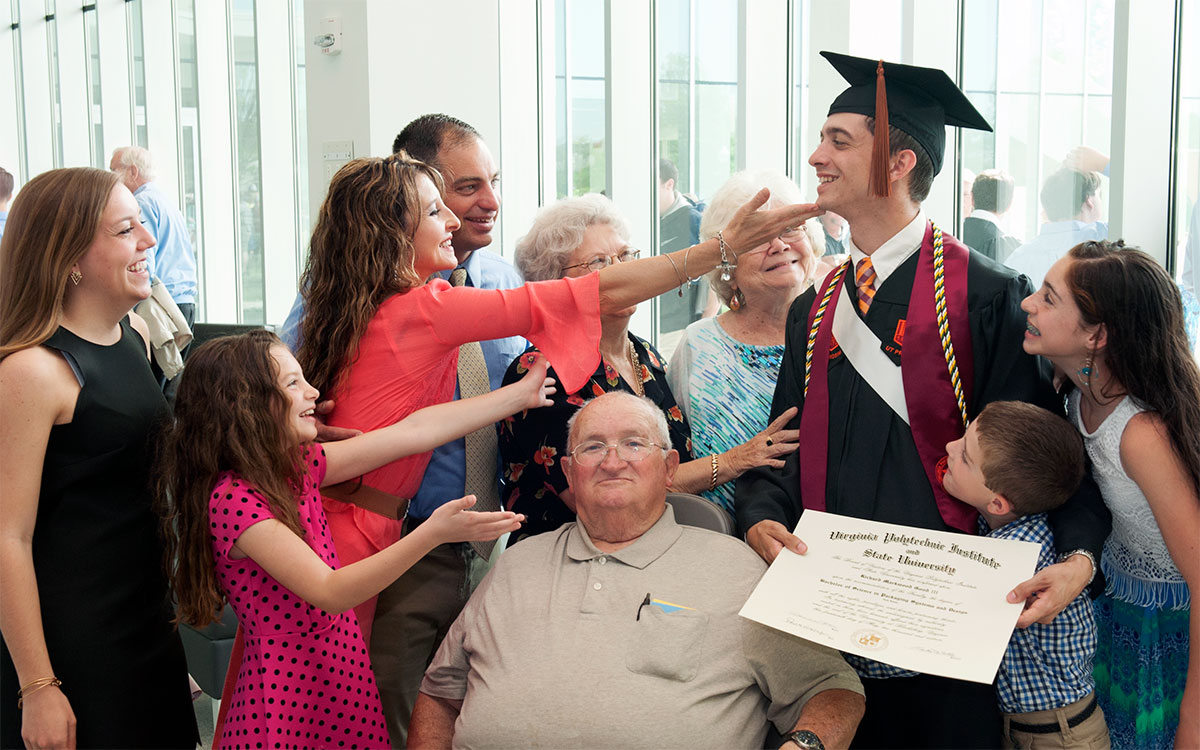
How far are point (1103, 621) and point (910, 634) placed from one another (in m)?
0.69

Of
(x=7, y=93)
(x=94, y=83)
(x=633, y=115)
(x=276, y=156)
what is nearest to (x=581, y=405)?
(x=633, y=115)

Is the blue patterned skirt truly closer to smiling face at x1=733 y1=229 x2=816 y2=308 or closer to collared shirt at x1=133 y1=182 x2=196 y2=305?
smiling face at x1=733 y1=229 x2=816 y2=308

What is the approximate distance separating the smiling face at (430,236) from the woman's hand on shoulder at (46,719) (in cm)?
116

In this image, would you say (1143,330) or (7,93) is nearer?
(1143,330)

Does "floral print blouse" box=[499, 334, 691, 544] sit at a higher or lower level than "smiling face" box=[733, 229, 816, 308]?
lower

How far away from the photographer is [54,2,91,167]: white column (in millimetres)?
11164

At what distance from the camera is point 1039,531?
205 centimetres

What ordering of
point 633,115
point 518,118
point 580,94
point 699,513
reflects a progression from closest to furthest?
point 699,513
point 633,115
point 580,94
point 518,118

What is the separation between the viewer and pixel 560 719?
207cm

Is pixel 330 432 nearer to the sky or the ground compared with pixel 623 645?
nearer to the sky

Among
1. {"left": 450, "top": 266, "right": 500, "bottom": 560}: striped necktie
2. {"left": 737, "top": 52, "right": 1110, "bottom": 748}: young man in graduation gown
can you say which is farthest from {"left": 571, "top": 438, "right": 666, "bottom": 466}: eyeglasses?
{"left": 450, "top": 266, "right": 500, "bottom": 560}: striped necktie

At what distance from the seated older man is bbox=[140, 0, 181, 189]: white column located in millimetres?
8773

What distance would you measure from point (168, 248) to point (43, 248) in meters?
5.69

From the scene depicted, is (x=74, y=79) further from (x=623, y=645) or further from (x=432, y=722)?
(x=623, y=645)
